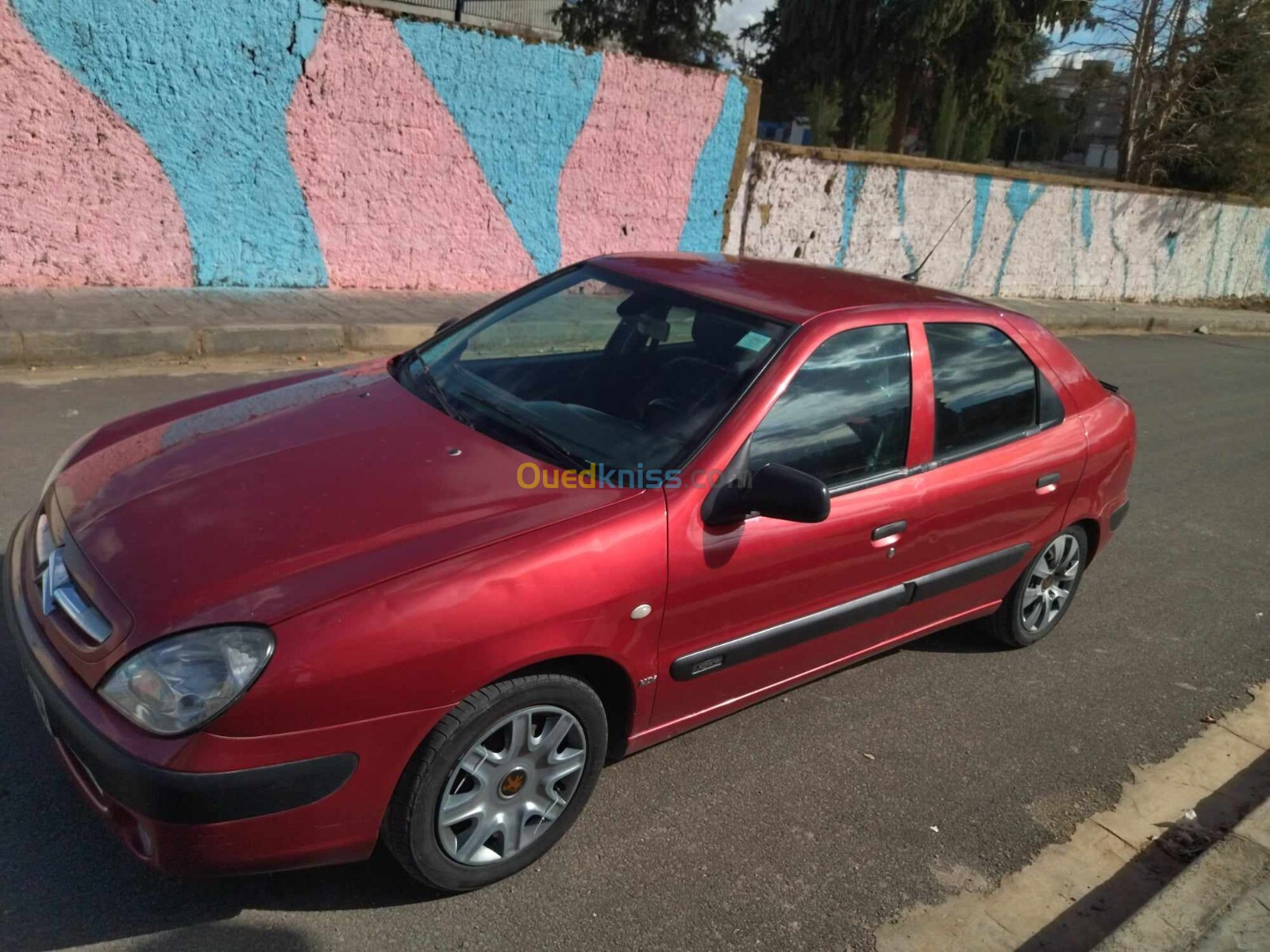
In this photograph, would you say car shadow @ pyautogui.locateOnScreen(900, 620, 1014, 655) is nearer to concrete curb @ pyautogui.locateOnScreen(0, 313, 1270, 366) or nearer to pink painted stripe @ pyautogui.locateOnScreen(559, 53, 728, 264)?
concrete curb @ pyautogui.locateOnScreen(0, 313, 1270, 366)

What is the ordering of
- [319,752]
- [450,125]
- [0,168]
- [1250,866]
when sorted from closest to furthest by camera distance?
[319,752] < [1250,866] < [0,168] < [450,125]

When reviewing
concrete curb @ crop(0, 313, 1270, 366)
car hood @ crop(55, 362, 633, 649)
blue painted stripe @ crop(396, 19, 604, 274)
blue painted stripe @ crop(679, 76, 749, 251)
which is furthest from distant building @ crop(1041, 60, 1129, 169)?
car hood @ crop(55, 362, 633, 649)

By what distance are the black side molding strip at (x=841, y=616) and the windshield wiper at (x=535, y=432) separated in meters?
0.64

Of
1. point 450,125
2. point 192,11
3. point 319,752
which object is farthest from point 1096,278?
point 319,752

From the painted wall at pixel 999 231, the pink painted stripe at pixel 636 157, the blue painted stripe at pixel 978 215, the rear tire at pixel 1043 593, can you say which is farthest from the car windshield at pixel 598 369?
the blue painted stripe at pixel 978 215

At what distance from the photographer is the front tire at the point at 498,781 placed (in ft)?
7.90

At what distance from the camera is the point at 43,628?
8.03ft

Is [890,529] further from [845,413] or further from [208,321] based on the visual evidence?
[208,321]

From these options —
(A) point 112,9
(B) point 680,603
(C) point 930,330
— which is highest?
(A) point 112,9

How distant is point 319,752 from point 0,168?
7755mm

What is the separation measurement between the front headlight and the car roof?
1949mm

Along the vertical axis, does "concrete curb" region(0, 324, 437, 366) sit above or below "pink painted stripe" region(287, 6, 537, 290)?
below

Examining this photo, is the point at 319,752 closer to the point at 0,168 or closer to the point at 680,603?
the point at 680,603

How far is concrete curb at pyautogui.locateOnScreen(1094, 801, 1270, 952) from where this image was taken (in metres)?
2.70
